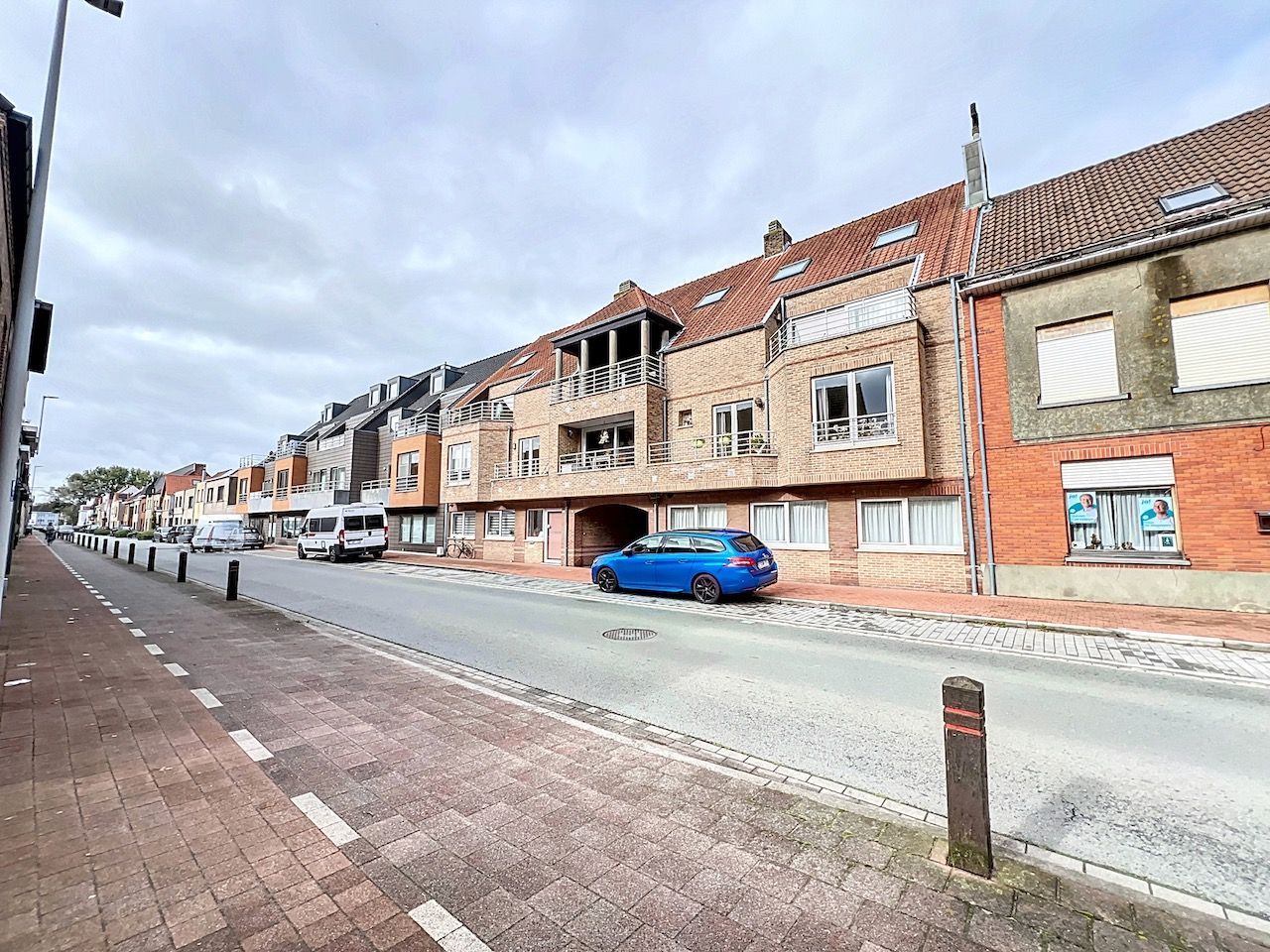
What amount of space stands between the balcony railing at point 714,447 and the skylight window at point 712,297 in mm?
6890

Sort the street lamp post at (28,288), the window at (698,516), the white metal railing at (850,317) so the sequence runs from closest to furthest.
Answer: the street lamp post at (28,288), the white metal railing at (850,317), the window at (698,516)

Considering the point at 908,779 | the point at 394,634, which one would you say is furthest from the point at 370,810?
the point at 394,634

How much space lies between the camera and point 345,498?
122 ft

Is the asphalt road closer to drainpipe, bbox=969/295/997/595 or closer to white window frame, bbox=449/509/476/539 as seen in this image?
drainpipe, bbox=969/295/997/595

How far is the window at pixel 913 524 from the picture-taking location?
1387 cm

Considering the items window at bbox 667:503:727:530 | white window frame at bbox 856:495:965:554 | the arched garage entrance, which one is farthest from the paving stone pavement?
the arched garage entrance

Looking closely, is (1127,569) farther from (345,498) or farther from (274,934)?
(345,498)

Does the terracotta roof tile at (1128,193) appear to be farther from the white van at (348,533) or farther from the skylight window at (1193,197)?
the white van at (348,533)

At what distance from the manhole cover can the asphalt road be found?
0.26 metres

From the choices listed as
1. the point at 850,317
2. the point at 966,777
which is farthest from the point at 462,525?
the point at 966,777

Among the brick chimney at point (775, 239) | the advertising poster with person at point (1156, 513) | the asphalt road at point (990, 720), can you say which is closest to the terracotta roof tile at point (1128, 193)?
the advertising poster with person at point (1156, 513)

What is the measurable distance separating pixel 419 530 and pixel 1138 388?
105 ft

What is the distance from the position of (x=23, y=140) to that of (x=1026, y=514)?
19.9 metres

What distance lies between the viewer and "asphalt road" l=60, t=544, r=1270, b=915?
3.39 m
